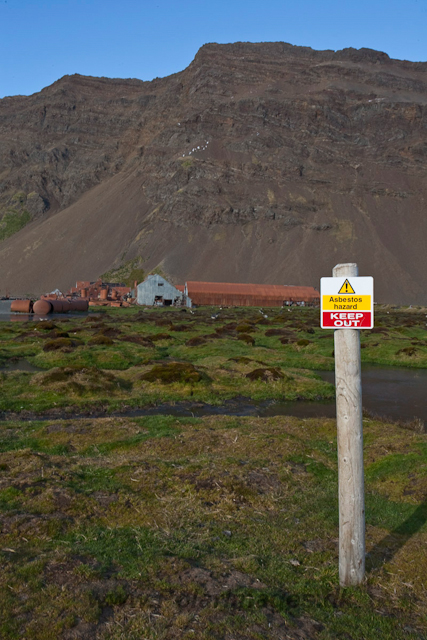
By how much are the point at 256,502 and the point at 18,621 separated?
18.0 ft

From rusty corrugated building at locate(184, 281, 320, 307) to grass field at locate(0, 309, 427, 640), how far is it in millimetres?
101538

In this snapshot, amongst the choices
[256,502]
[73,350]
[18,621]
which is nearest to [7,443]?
[256,502]

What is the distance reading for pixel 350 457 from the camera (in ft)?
24.7

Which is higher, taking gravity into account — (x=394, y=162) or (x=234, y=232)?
(x=394, y=162)

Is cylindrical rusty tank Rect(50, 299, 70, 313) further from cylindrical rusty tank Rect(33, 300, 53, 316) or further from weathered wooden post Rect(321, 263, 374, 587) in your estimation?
weathered wooden post Rect(321, 263, 374, 587)

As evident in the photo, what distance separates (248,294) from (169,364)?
96.6 m

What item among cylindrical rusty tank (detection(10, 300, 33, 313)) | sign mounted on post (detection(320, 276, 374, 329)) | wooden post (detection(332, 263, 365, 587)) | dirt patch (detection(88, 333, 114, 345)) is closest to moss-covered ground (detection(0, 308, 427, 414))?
dirt patch (detection(88, 333, 114, 345))

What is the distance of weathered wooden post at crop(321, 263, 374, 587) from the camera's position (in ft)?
24.4

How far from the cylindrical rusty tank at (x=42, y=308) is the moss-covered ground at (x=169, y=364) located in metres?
32.0

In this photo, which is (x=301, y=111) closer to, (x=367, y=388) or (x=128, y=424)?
(x=367, y=388)

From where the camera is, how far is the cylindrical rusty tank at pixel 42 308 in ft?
281

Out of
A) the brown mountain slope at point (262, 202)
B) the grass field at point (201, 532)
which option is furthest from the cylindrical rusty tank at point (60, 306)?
the grass field at point (201, 532)

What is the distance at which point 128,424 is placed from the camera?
1781 cm

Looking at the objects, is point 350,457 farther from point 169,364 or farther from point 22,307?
point 22,307
